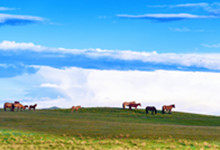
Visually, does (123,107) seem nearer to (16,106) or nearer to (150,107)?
(150,107)

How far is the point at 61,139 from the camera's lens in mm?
38812

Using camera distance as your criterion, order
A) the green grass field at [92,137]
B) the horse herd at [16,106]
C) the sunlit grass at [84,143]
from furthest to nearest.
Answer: the horse herd at [16,106] < the green grass field at [92,137] < the sunlit grass at [84,143]

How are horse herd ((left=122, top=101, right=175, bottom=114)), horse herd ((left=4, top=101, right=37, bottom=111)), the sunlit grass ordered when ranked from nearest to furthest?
the sunlit grass, horse herd ((left=122, top=101, right=175, bottom=114)), horse herd ((left=4, top=101, right=37, bottom=111))

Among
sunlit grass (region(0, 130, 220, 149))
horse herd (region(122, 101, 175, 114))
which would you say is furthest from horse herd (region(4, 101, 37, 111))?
sunlit grass (region(0, 130, 220, 149))

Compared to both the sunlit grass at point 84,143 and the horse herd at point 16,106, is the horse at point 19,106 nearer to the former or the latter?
the horse herd at point 16,106

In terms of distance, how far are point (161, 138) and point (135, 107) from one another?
135 feet

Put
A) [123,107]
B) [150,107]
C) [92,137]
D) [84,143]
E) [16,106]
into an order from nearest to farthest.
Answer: [84,143] < [92,137] < [150,107] < [16,106] < [123,107]

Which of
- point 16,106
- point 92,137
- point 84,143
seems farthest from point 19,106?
point 84,143

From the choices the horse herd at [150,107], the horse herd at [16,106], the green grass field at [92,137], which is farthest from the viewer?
the horse herd at [16,106]

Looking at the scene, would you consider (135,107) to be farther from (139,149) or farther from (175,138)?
(139,149)

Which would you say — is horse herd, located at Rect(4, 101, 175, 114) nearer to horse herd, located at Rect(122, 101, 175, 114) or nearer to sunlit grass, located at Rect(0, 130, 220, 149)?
horse herd, located at Rect(122, 101, 175, 114)

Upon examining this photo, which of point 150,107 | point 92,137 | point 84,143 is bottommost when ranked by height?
point 84,143

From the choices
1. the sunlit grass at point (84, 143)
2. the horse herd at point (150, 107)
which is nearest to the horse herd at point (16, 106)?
the horse herd at point (150, 107)

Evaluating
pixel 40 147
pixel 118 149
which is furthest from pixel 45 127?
pixel 118 149
